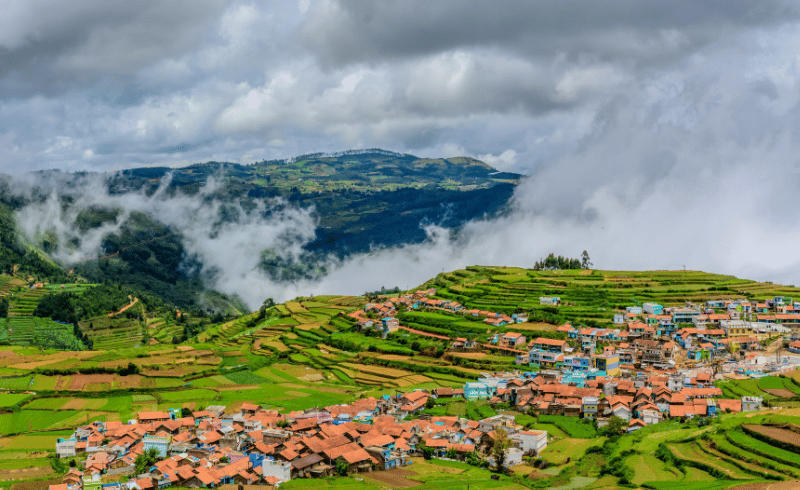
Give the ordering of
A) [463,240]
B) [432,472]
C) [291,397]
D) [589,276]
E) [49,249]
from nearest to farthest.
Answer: [432,472]
[291,397]
[589,276]
[49,249]
[463,240]

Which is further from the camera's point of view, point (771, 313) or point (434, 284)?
point (434, 284)

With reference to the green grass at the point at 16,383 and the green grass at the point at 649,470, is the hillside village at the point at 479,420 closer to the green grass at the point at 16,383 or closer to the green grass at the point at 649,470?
the green grass at the point at 649,470

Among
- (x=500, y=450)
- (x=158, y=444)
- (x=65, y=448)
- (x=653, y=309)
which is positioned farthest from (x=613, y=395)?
(x=65, y=448)

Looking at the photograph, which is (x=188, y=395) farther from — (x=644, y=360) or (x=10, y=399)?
(x=644, y=360)

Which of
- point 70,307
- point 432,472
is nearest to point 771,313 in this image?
point 432,472

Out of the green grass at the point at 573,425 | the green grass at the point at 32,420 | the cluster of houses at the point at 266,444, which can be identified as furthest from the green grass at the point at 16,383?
the green grass at the point at 573,425

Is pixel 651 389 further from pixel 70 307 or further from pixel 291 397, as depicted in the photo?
pixel 70 307
